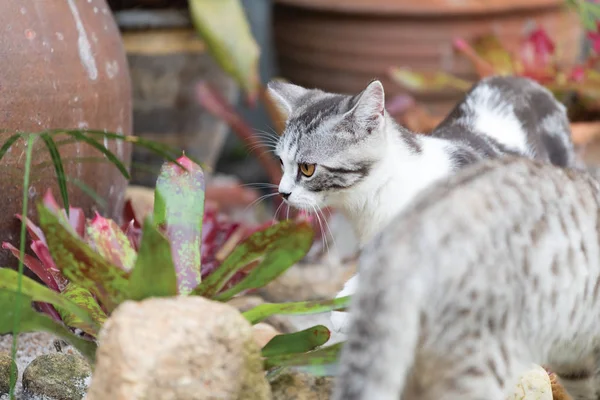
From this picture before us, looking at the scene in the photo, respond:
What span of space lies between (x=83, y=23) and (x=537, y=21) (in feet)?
8.54

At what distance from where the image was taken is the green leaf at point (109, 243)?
1981mm

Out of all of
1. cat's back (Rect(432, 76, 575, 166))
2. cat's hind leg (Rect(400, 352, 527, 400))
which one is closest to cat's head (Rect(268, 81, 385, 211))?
cat's back (Rect(432, 76, 575, 166))

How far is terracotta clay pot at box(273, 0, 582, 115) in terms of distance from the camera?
4164mm

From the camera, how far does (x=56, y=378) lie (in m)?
2.00

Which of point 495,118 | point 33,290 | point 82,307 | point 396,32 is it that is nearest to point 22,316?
point 33,290

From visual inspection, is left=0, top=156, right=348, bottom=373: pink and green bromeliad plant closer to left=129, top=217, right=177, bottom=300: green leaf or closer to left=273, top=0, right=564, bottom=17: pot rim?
left=129, top=217, right=177, bottom=300: green leaf

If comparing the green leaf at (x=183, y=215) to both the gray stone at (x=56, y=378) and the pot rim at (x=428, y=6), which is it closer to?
the gray stone at (x=56, y=378)

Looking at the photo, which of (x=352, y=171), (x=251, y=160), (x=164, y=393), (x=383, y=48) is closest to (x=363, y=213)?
(x=352, y=171)

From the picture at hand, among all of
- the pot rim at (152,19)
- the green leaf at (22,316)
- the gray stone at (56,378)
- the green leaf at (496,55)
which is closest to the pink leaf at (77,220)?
the gray stone at (56,378)

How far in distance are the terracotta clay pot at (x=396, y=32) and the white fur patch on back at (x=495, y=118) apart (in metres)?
1.41

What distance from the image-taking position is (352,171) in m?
2.28

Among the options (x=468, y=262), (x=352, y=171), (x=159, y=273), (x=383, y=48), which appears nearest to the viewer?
(x=468, y=262)

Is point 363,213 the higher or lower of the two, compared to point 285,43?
higher

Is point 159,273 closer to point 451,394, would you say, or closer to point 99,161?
point 451,394
